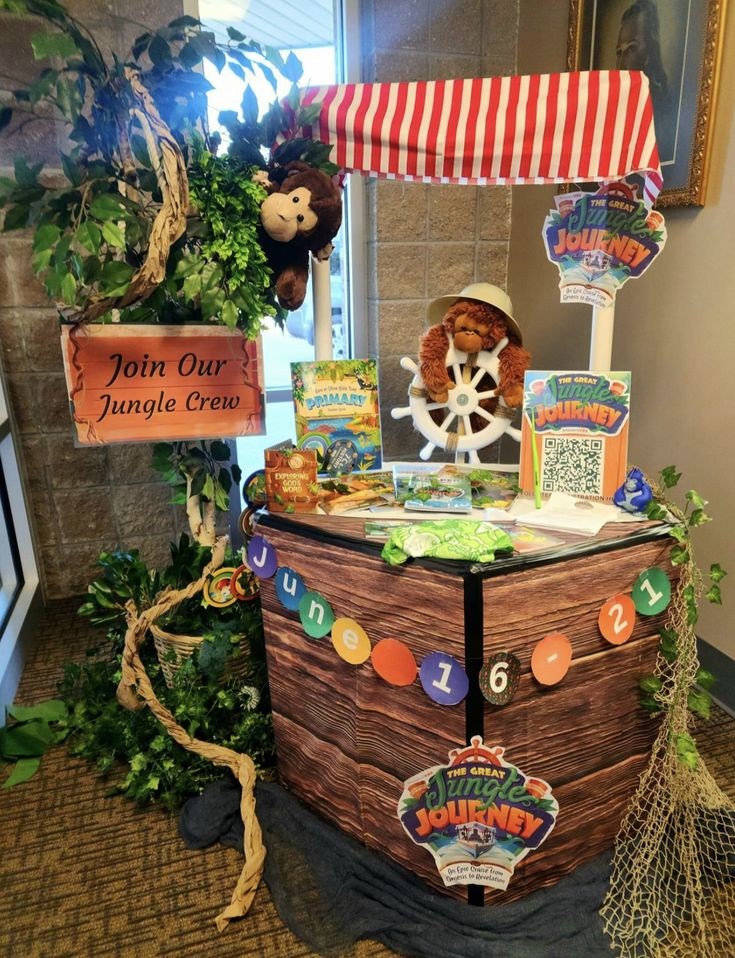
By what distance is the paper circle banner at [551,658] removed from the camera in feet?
3.62

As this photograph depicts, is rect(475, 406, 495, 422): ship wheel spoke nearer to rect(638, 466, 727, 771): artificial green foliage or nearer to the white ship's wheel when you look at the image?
the white ship's wheel

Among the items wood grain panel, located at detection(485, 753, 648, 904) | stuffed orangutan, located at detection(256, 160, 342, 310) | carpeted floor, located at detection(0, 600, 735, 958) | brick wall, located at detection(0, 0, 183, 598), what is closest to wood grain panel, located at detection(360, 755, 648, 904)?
wood grain panel, located at detection(485, 753, 648, 904)

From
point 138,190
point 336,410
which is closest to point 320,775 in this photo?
point 336,410

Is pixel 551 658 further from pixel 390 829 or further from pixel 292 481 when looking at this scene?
pixel 292 481

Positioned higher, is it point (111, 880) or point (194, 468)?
point (194, 468)

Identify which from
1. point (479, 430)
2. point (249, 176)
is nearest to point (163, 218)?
point (249, 176)

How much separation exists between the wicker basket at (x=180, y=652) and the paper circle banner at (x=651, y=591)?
873 millimetres

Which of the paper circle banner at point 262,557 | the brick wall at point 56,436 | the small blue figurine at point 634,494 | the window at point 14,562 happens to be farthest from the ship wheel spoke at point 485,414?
the window at point 14,562

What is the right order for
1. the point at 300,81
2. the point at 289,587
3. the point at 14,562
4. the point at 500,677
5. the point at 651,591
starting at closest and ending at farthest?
the point at 500,677
the point at 651,591
the point at 289,587
the point at 300,81
the point at 14,562

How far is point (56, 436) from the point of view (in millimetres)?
2248

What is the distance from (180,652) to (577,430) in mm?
1011

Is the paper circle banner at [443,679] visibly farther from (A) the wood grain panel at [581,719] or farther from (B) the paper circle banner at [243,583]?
(B) the paper circle banner at [243,583]

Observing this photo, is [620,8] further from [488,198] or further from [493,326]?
[493,326]

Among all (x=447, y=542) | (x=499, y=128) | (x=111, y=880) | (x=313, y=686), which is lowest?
(x=111, y=880)
